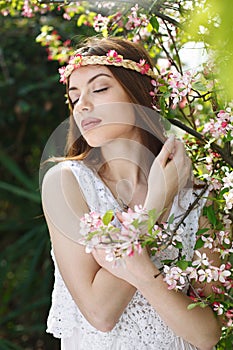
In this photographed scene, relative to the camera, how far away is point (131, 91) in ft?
5.08

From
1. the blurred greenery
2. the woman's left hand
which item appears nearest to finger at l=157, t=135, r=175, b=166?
the woman's left hand

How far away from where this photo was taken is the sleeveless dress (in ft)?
5.05

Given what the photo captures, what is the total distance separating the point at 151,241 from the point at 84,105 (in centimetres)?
44

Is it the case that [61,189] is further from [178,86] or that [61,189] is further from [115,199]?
[178,86]

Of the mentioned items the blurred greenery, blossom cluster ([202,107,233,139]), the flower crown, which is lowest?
the blurred greenery

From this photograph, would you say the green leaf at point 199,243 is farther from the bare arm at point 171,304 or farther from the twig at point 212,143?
the twig at point 212,143

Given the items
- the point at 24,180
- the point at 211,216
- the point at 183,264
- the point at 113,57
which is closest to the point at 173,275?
the point at 183,264

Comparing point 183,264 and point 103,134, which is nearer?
point 183,264

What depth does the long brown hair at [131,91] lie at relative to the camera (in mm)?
1547

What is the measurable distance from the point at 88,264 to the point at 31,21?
2.89 metres

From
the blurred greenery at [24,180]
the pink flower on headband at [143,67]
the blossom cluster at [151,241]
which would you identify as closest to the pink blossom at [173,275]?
the blossom cluster at [151,241]

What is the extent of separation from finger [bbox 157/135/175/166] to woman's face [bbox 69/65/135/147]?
139 millimetres

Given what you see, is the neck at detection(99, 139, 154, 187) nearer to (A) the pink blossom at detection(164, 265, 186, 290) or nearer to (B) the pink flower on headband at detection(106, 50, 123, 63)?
(B) the pink flower on headband at detection(106, 50, 123, 63)

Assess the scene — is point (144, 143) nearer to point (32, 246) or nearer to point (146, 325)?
point (146, 325)
